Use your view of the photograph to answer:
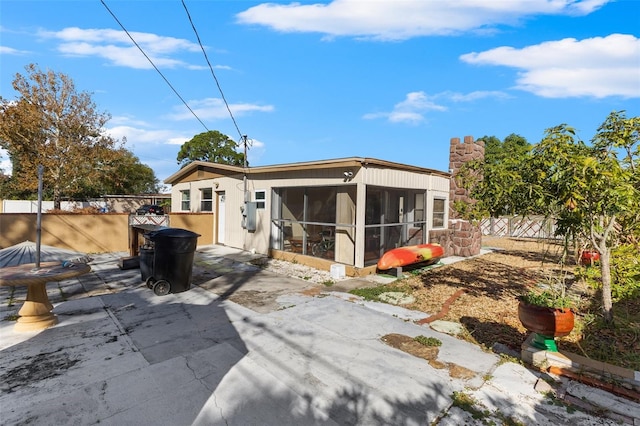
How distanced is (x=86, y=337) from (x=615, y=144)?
7.42 meters

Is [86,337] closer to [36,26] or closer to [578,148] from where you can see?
[36,26]

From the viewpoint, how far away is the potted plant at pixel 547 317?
3.51 metres

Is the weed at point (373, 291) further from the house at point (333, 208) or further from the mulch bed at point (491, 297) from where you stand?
the house at point (333, 208)

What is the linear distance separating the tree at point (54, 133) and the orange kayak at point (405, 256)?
65.1ft

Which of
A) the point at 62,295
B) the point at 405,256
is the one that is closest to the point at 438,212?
the point at 405,256

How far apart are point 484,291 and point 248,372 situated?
570 centimetres

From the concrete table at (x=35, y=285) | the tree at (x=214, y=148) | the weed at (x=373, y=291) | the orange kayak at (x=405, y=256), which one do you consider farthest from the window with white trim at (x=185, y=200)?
the tree at (x=214, y=148)

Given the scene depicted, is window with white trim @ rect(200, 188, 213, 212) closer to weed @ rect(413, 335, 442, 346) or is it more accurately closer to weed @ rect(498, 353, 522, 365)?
weed @ rect(413, 335, 442, 346)

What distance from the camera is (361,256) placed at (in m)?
8.34

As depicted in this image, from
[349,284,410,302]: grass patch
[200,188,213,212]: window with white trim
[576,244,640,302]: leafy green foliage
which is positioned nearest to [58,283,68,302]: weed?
[349,284,410,302]: grass patch

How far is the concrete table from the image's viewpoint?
429 centimetres

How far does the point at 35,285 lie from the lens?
15.3ft

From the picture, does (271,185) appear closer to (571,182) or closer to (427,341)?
(427,341)

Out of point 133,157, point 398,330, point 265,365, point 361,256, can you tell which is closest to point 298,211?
point 361,256
